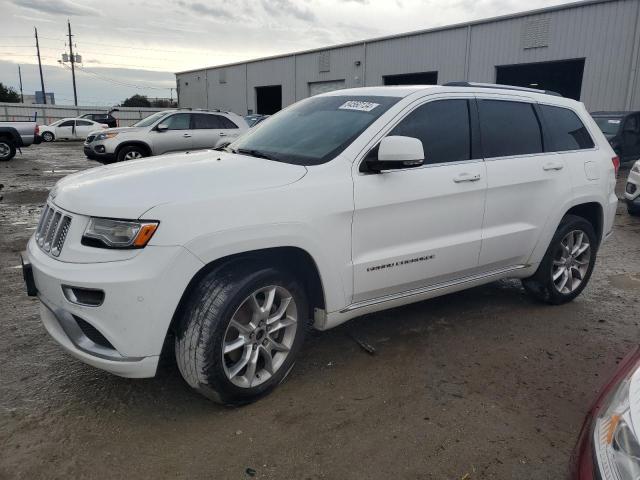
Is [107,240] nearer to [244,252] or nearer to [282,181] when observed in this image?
[244,252]

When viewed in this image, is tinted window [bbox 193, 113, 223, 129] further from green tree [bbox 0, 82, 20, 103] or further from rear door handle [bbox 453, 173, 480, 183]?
green tree [bbox 0, 82, 20, 103]

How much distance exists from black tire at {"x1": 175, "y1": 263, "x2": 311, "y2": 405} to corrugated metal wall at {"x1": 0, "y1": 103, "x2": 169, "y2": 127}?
38309mm

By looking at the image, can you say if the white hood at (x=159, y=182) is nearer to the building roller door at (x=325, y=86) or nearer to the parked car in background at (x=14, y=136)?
the parked car in background at (x=14, y=136)

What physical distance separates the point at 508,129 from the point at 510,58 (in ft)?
60.7

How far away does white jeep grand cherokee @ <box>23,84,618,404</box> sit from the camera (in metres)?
2.69

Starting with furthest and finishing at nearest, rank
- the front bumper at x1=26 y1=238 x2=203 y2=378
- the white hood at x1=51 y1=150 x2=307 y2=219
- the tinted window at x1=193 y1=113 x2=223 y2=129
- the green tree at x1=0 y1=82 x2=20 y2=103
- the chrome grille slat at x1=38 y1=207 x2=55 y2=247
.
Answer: the green tree at x1=0 y1=82 x2=20 y2=103
the tinted window at x1=193 y1=113 x2=223 y2=129
the chrome grille slat at x1=38 y1=207 x2=55 y2=247
the white hood at x1=51 y1=150 x2=307 y2=219
the front bumper at x1=26 y1=238 x2=203 y2=378

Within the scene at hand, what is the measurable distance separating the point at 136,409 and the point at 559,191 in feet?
12.0

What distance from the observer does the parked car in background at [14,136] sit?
16.6m

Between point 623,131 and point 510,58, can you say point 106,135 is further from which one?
point 510,58

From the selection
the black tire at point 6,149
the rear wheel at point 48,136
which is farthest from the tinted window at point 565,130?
the rear wheel at point 48,136

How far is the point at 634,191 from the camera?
9016 millimetres

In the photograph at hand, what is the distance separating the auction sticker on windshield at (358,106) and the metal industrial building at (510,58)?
12.4 metres

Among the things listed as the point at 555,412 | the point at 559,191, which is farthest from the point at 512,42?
the point at 555,412

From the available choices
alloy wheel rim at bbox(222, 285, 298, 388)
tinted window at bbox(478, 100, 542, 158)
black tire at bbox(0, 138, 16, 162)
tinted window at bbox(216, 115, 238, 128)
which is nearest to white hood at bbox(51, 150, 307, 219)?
alloy wheel rim at bbox(222, 285, 298, 388)
